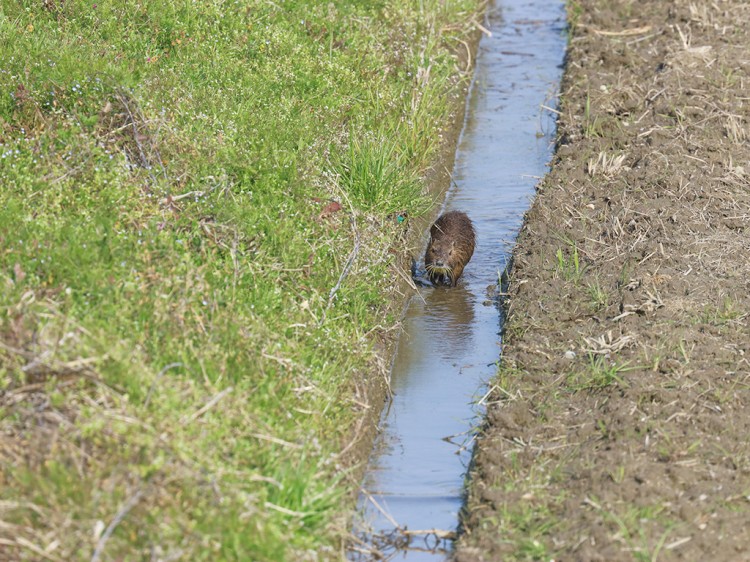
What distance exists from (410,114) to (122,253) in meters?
4.18

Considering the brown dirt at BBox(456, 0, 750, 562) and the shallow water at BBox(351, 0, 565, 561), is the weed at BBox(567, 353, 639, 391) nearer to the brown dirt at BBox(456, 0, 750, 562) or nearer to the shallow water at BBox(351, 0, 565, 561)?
the brown dirt at BBox(456, 0, 750, 562)

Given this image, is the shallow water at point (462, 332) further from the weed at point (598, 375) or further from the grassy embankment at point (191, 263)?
the weed at point (598, 375)

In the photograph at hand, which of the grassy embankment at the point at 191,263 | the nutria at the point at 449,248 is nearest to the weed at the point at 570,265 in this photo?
the nutria at the point at 449,248

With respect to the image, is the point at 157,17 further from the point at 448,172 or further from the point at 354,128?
the point at 448,172

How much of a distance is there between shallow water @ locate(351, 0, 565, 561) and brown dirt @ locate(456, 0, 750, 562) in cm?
25

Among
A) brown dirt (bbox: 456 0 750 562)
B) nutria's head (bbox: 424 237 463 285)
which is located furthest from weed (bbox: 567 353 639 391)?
nutria's head (bbox: 424 237 463 285)

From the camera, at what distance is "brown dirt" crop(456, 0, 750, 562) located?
5.35 m

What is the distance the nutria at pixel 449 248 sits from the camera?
27.8 ft

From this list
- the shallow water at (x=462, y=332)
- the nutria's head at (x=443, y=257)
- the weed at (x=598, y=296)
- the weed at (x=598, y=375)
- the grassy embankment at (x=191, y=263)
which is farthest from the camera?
the nutria's head at (x=443, y=257)

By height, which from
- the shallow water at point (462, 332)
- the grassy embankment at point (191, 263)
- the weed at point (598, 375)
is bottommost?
the shallow water at point (462, 332)

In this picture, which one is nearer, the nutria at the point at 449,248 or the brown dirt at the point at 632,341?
the brown dirt at the point at 632,341

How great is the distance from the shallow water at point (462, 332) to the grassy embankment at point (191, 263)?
14.1 inches

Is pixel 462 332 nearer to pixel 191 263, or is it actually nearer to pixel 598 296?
pixel 598 296

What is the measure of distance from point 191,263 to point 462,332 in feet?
8.22
